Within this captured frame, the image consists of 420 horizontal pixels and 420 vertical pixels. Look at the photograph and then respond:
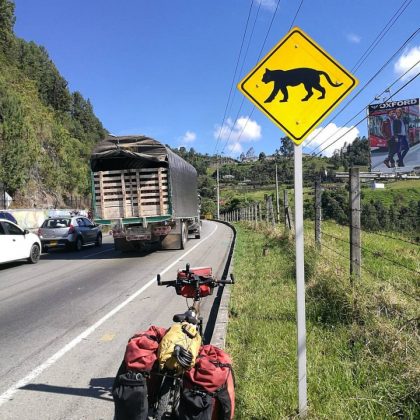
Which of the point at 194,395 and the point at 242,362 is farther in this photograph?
the point at 242,362

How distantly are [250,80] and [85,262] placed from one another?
13.2 metres

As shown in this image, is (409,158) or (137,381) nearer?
(137,381)

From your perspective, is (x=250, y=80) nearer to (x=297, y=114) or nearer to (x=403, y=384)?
(x=297, y=114)

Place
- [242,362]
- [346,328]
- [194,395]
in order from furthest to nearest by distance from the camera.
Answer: [346,328] < [242,362] < [194,395]

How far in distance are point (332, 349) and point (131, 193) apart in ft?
40.6

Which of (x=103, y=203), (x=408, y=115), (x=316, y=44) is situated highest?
(x=408, y=115)

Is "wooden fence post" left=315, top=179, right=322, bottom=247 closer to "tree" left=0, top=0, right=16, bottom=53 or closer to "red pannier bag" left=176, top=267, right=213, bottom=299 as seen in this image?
"red pannier bag" left=176, top=267, right=213, bottom=299

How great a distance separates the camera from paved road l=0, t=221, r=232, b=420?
4.59 m

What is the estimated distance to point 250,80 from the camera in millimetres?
3852

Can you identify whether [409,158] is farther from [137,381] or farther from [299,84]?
[137,381]

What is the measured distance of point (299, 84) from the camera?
3727 mm

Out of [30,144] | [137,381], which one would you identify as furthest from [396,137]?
[137,381]

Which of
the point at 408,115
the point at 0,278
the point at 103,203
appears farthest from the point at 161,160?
the point at 408,115

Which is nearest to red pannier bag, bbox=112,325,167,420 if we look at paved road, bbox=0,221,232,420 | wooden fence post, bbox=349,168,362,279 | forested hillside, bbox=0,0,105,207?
paved road, bbox=0,221,232,420
